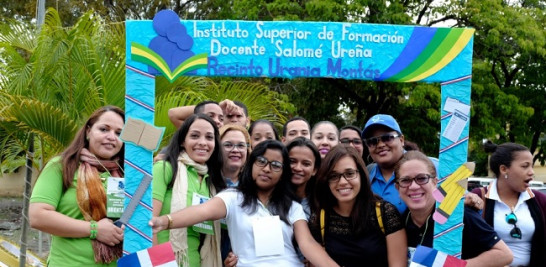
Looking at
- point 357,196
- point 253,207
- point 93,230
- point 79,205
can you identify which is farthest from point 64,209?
point 357,196

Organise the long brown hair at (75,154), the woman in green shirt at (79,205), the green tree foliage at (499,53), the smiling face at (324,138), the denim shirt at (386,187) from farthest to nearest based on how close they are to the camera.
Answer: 1. the green tree foliage at (499,53)
2. the smiling face at (324,138)
3. the denim shirt at (386,187)
4. the long brown hair at (75,154)
5. the woman in green shirt at (79,205)

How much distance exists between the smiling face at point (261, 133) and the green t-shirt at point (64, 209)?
1.51 meters

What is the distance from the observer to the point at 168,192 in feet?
10.6

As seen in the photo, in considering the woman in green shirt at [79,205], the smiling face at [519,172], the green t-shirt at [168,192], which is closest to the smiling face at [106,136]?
the woman in green shirt at [79,205]

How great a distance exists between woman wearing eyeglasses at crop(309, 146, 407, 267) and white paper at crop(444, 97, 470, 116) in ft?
1.86

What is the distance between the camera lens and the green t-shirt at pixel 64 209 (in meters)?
2.97

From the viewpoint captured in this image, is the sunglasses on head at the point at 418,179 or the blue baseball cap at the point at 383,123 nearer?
the sunglasses on head at the point at 418,179

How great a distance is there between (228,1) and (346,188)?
1333cm

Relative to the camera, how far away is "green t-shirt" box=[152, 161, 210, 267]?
318 centimetres

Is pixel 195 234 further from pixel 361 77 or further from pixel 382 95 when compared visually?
pixel 382 95

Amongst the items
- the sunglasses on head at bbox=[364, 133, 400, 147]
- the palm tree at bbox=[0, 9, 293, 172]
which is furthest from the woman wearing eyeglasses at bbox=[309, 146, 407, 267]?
the palm tree at bbox=[0, 9, 293, 172]

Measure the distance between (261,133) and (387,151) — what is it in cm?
95

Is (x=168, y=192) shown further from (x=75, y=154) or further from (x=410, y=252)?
(x=410, y=252)

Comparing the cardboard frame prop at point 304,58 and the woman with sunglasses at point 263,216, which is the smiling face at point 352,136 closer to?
the woman with sunglasses at point 263,216
